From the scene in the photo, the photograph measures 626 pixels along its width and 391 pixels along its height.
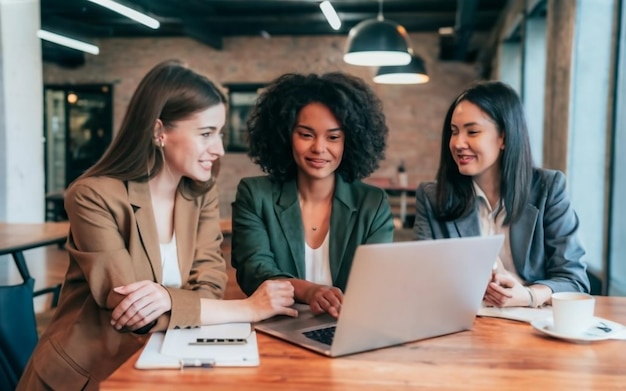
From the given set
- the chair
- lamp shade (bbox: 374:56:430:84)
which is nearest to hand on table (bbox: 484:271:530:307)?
the chair

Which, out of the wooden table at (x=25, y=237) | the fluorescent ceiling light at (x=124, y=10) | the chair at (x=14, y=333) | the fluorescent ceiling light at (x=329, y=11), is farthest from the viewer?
the fluorescent ceiling light at (x=329, y=11)

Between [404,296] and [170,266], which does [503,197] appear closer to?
[404,296]

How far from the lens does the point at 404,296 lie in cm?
138

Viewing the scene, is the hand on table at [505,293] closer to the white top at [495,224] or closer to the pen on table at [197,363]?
the white top at [495,224]

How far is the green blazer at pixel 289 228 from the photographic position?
209cm

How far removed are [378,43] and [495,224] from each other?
366 cm

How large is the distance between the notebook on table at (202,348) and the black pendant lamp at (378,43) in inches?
171

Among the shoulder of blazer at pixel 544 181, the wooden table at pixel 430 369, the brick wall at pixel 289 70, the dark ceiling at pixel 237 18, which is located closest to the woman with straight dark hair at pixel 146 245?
the wooden table at pixel 430 369

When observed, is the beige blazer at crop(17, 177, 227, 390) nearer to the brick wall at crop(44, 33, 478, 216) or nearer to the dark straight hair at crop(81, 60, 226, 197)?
the dark straight hair at crop(81, 60, 226, 197)

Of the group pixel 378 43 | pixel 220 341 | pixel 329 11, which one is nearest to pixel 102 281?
pixel 220 341

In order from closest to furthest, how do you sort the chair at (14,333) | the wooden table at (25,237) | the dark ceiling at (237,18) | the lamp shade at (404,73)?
the chair at (14,333), the wooden table at (25,237), the lamp shade at (404,73), the dark ceiling at (237,18)

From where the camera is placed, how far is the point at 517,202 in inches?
84.3

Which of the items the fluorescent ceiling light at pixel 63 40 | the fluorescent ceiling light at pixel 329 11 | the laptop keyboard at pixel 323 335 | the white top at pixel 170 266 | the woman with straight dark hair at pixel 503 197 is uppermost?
the fluorescent ceiling light at pixel 329 11

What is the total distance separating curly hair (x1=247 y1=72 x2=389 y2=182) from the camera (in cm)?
218
